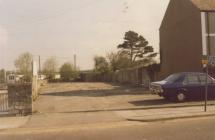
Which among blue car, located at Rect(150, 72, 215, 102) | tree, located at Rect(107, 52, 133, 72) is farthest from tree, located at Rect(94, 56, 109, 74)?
blue car, located at Rect(150, 72, 215, 102)

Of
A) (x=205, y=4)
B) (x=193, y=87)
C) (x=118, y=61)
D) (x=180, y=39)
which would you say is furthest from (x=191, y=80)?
(x=118, y=61)

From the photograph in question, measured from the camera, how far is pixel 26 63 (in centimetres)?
10538

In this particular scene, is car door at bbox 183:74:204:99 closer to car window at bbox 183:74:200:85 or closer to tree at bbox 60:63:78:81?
car window at bbox 183:74:200:85

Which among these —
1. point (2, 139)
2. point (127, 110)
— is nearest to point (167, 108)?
point (127, 110)

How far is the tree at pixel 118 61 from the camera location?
92.0m

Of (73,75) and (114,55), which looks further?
(73,75)

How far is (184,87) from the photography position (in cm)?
2569

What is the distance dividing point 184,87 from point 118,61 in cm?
6940

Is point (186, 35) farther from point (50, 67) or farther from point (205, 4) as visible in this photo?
point (50, 67)

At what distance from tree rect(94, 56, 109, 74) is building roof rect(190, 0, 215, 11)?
58.8m

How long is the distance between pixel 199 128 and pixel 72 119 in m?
6.15

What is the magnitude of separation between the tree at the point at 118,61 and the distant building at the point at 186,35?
40.5 m

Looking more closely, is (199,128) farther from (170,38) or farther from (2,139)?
(170,38)

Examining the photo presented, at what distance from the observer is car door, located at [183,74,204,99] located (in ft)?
84.1
